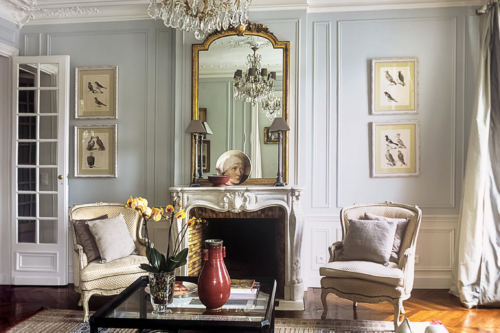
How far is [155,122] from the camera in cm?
404

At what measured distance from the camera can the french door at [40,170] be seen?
155 inches

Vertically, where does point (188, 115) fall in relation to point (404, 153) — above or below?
above

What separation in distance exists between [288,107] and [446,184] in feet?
6.11

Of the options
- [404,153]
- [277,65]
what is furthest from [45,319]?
[404,153]

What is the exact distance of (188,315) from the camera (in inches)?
79.9

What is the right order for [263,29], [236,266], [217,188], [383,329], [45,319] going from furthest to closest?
[236,266] < [263,29] < [217,188] < [45,319] < [383,329]

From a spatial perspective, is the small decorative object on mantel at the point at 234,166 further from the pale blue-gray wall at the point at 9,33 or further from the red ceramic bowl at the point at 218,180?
the pale blue-gray wall at the point at 9,33

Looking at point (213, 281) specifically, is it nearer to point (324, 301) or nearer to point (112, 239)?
point (324, 301)

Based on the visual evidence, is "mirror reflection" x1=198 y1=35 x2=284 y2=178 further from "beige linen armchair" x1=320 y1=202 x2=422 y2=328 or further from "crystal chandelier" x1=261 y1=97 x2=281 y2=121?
"beige linen armchair" x1=320 y1=202 x2=422 y2=328

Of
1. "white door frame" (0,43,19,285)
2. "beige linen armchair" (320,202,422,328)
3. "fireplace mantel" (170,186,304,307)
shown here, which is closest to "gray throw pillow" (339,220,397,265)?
"beige linen armchair" (320,202,422,328)

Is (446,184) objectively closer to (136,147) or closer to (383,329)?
(383,329)

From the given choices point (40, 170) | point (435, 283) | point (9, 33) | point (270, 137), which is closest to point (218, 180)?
point (270, 137)

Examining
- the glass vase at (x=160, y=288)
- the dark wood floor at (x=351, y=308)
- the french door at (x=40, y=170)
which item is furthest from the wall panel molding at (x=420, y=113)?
the french door at (x=40, y=170)

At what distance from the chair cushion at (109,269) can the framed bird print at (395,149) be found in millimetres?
2571
